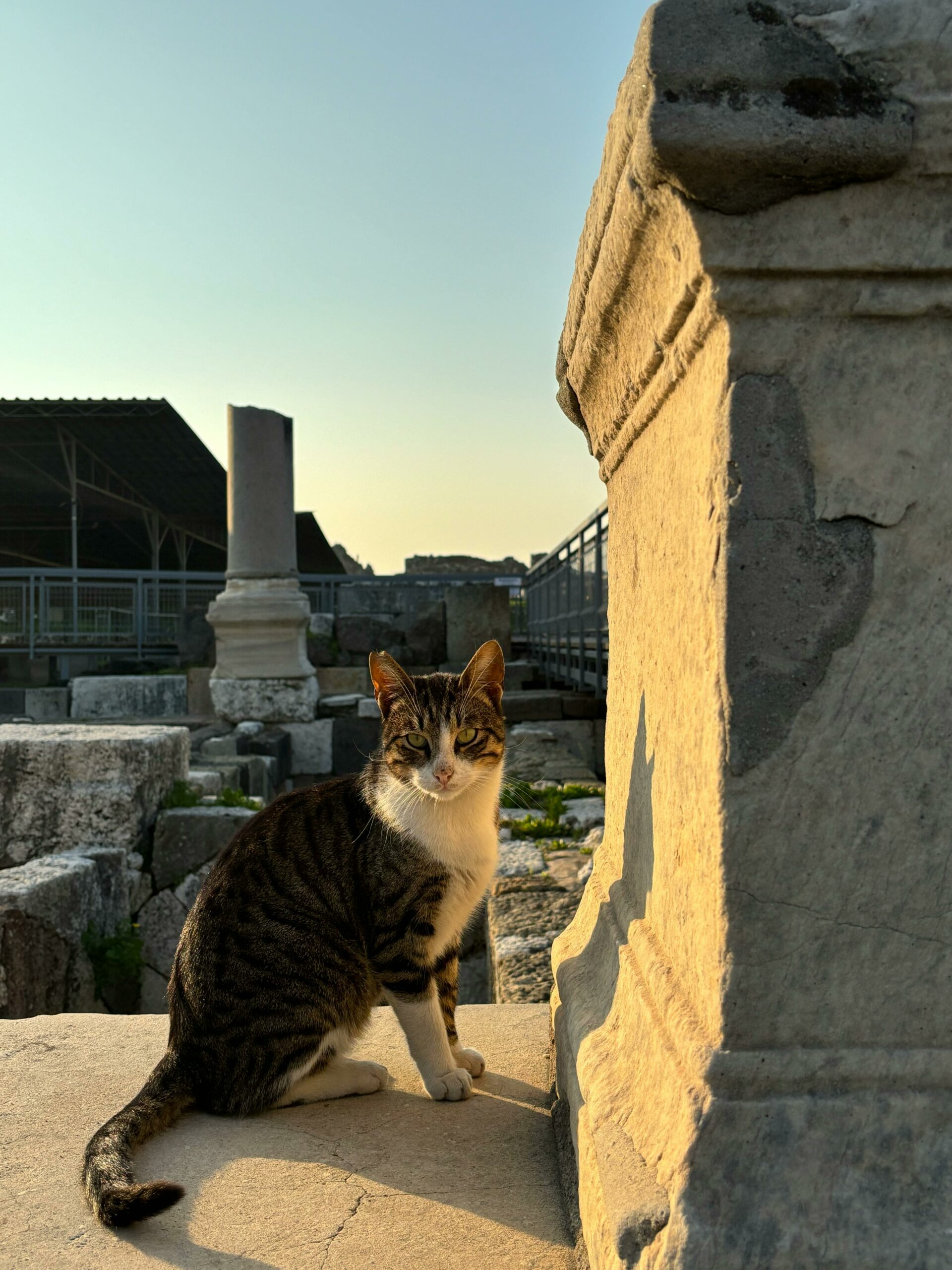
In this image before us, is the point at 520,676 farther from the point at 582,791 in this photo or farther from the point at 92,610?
the point at 92,610

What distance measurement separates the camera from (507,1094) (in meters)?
1.94

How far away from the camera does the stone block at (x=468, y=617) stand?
1061 cm

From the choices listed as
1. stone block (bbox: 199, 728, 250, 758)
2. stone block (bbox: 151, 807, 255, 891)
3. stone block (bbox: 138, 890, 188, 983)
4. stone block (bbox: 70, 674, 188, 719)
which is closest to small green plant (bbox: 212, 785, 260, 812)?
stone block (bbox: 151, 807, 255, 891)

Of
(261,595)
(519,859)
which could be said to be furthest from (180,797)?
(261,595)

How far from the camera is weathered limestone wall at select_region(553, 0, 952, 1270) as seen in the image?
1.04 metres

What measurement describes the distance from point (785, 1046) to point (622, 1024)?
1.29 ft

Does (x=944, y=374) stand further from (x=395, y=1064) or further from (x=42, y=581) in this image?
(x=42, y=581)

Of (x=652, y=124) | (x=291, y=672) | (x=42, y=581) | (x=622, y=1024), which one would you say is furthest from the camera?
(x=42, y=581)

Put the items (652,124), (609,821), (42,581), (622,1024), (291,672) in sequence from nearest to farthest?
(652,124) → (622,1024) → (609,821) → (291,672) → (42,581)

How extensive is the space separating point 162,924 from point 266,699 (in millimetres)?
4686

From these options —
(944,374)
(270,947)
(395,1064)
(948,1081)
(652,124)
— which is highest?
(652,124)

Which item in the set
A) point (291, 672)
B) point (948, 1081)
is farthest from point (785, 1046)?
point (291, 672)

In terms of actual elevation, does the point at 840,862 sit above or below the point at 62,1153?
above

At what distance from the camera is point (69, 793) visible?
14.9 feet
